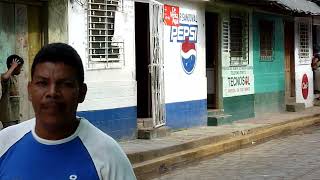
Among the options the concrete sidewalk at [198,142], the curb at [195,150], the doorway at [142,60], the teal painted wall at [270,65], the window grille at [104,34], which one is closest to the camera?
the curb at [195,150]

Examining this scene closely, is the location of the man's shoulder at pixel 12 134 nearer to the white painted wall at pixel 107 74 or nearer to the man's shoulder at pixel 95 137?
the man's shoulder at pixel 95 137

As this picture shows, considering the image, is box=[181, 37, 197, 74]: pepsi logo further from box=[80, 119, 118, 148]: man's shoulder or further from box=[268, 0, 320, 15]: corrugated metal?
box=[80, 119, 118, 148]: man's shoulder

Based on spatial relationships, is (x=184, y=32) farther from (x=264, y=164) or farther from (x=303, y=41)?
(x=303, y=41)

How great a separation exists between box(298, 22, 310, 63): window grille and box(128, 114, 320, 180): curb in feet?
14.4

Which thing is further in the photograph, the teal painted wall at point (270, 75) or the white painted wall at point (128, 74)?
the teal painted wall at point (270, 75)

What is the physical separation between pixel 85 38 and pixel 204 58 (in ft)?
14.0

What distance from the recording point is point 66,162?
1.89 m

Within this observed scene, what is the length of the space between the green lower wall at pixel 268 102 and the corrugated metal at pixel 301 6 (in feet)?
7.71

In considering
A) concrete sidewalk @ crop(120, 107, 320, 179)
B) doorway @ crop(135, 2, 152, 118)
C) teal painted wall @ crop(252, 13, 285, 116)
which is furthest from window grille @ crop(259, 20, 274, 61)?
doorway @ crop(135, 2, 152, 118)

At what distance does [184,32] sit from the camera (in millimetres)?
12172

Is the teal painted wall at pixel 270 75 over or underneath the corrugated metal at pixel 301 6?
underneath

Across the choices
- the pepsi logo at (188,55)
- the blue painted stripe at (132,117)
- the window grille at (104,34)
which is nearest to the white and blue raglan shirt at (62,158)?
the blue painted stripe at (132,117)

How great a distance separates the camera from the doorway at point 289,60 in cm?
1788

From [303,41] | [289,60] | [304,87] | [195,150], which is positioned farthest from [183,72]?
[303,41]
